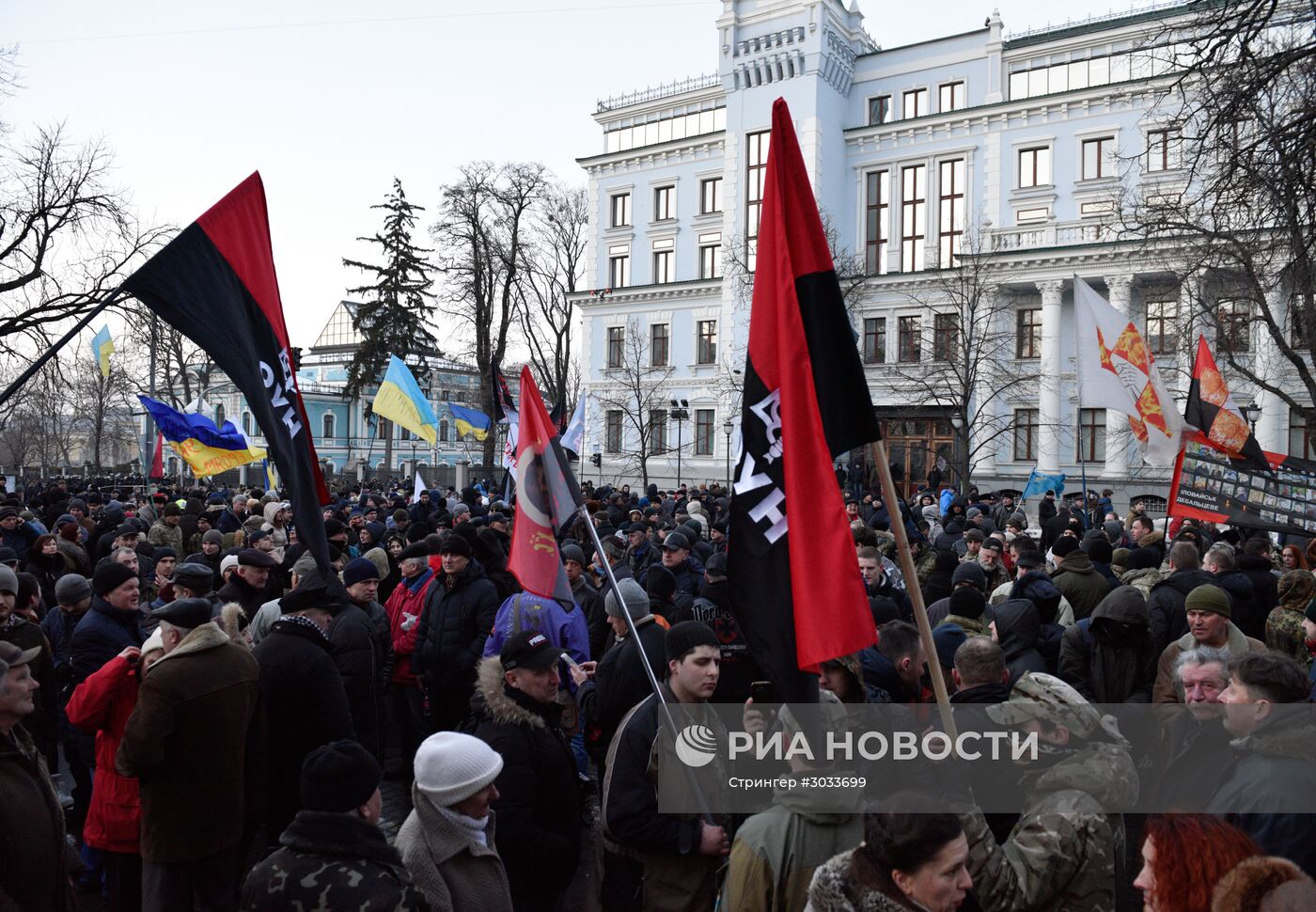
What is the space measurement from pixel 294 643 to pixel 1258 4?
31.1ft

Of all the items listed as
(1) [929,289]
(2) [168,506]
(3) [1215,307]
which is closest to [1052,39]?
(1) [929,289]

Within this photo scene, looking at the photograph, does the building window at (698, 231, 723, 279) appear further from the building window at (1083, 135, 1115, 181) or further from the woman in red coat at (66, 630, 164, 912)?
the woman in red coat at (66, 630, 164, 912)

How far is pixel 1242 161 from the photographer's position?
30.7 feet

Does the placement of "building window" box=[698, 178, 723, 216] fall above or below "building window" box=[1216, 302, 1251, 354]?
above

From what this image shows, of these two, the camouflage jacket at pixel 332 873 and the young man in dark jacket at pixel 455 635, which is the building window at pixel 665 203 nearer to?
the young man in dark jacket at pixel 455 635

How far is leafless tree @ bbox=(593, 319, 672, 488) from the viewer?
47.7 metres

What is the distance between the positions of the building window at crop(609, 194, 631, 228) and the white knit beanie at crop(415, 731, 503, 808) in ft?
163

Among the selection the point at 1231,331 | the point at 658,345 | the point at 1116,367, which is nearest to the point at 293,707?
the point at 1116,367

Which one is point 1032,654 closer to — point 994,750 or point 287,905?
point 994,750

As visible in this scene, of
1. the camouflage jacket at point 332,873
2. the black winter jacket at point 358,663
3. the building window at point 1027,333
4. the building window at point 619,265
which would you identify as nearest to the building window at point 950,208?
the building window at point 1027,333

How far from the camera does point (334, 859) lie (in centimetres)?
275

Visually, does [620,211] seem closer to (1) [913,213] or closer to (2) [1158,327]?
(1) [913,213]

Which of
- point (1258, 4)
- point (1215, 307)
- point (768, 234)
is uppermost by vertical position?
point (1258, 4)

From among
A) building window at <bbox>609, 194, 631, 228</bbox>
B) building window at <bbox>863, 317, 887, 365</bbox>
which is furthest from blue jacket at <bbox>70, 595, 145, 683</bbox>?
building window at <bbox>609, 194, 631, 228</bbox>
